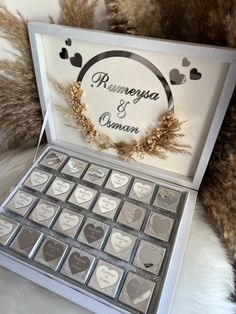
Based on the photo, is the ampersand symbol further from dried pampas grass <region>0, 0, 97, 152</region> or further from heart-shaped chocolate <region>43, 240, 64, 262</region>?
heart-shaped chocolate <region>43, 240, 64, 262</region>

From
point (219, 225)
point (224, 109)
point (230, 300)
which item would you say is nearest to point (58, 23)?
point (224, 109)

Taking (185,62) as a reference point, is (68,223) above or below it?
below

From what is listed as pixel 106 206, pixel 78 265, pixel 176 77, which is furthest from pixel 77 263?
pixel 176 77

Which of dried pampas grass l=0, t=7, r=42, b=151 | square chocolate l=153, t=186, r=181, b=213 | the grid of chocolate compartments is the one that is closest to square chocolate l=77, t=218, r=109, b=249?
the grid of chocolate compartments

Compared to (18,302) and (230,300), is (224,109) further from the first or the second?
(18,302)

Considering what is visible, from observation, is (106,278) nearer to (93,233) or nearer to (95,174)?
(93,233)

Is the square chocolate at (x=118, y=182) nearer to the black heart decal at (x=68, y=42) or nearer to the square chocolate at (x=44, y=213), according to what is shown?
the square chocolate at (x=44, y=213)

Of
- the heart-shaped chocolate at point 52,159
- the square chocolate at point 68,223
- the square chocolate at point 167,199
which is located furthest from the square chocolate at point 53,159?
the square chocolate at point 167,199

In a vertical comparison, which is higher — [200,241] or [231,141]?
[231,141]
